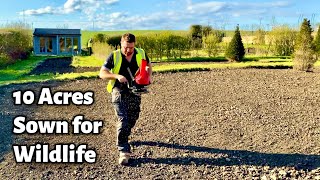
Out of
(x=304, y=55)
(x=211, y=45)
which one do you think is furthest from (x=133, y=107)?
(x=211, y=45)

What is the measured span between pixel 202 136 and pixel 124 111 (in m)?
1.67

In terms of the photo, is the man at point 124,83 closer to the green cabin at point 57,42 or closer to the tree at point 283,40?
the tree at point 283,40

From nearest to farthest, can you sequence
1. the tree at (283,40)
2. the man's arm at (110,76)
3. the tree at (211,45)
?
the man's arm at (110,76) < the tree at (211,45) < the tree at (283,40)

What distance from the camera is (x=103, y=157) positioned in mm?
5281

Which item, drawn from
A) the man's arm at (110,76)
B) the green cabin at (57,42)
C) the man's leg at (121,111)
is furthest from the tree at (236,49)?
the green cabin at (57,42)

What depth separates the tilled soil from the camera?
4.79 metres

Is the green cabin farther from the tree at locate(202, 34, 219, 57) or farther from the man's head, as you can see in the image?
the man's head

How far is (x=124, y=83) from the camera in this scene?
485cm

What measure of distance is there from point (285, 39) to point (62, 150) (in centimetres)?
2838

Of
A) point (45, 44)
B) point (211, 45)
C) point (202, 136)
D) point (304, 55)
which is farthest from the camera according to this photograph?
point (45, 44)

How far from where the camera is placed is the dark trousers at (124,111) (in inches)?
194

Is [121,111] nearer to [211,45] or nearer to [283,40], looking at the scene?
[211,45]

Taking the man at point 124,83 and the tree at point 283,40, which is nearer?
A: the man at point 124,83

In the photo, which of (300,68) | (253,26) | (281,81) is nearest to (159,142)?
(281,81)
